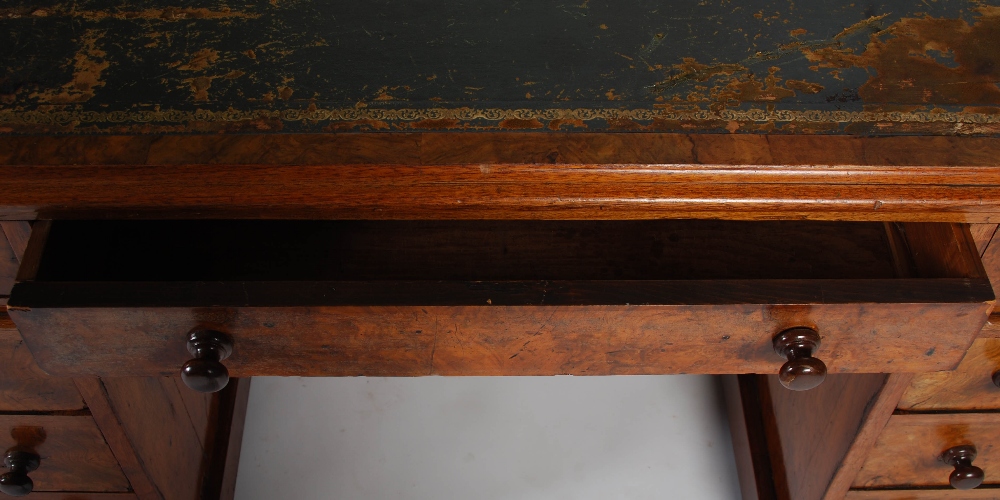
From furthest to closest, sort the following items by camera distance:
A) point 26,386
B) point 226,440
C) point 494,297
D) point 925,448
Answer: point 226,440
point 925,448
point 26,386
point 494,297

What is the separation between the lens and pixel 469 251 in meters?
0.83

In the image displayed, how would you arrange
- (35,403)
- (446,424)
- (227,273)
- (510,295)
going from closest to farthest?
(510,295) → (227,273) → (35,403) → (446,424)

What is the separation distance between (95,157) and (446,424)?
0.83 meters

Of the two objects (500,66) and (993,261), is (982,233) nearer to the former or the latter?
(993,261)

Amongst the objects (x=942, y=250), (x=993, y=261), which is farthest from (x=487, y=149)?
(x=993, y=261)

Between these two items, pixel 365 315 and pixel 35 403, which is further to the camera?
pixel 35 403

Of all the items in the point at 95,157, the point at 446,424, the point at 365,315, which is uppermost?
the point at 446,424

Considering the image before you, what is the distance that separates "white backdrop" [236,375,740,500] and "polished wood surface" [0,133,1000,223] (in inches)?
28.1

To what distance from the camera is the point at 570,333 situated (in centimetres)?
73

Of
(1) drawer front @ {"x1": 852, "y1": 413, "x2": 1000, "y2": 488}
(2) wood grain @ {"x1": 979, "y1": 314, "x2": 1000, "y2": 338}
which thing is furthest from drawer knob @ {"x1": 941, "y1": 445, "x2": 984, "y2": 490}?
(2) wood grain @ {"x1": 979, "y1": 314, "x2": 1000, "y2": 338}

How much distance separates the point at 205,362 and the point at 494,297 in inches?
9.8

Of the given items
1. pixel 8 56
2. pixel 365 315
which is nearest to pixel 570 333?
pixel 365 315

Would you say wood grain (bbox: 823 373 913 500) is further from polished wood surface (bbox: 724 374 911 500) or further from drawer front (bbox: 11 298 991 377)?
drawer front (bbox: 11 298 991 377)

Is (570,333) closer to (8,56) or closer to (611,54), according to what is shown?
(611,54)
